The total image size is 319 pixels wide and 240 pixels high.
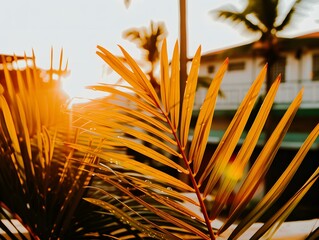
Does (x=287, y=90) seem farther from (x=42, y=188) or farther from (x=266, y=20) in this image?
(x=42, y=188)

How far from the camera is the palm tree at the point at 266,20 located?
54.3 ft

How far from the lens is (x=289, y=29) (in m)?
17.3

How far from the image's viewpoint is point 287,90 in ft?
62.3

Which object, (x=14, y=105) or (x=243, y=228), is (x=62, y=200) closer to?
(x=14, y=105)

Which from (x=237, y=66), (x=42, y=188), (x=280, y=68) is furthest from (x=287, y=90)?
(x=42, y=188)

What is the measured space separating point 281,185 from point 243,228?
109 millimetres

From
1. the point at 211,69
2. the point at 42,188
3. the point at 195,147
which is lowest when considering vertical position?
the point at 211,69

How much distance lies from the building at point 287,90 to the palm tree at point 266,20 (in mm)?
383

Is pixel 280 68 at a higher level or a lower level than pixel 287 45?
lower

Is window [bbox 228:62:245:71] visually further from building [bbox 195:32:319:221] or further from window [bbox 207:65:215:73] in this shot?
window [bbox 207:65:215:73]

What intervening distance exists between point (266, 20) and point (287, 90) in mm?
3805

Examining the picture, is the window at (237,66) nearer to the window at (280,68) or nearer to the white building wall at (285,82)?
the white building wall at (285,82)

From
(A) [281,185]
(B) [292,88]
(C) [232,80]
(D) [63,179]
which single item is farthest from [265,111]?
(C) [232,80]

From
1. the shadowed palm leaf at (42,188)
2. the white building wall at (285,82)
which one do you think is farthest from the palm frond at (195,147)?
the white building wall at (285,82)
